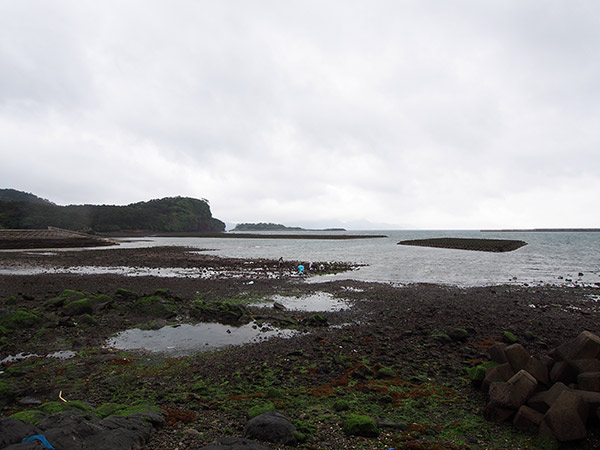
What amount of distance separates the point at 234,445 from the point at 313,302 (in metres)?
14.6

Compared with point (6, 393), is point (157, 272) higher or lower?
lower

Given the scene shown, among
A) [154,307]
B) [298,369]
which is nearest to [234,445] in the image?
[298,369]

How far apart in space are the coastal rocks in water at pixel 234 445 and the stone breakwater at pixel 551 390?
16.4 ft

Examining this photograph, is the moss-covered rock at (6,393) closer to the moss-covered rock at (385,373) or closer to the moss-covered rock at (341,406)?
the moss-covered rock at (341,406)

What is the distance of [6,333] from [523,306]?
81.0ft

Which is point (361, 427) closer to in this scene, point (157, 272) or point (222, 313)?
point (222, 313)

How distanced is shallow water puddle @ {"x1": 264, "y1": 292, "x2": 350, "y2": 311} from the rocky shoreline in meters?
0.86

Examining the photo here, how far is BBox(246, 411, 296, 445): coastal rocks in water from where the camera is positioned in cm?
574

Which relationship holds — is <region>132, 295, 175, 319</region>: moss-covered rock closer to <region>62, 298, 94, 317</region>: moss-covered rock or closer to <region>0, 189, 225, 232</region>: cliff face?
<region>62, 298, 94, 317</region>: moss-covered rock

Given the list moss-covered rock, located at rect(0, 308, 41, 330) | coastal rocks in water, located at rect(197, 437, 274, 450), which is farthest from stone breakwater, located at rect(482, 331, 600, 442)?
moss-covered rock, located at rect(0, 308, 41, 330)

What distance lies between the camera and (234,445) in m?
5.27

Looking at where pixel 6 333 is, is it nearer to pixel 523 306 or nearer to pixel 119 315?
pixel 119 315

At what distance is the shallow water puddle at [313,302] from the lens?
59.7 ft

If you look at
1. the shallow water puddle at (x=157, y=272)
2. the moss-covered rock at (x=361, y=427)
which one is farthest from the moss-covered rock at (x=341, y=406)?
the shallow water puddle at (x=157, y=272)
